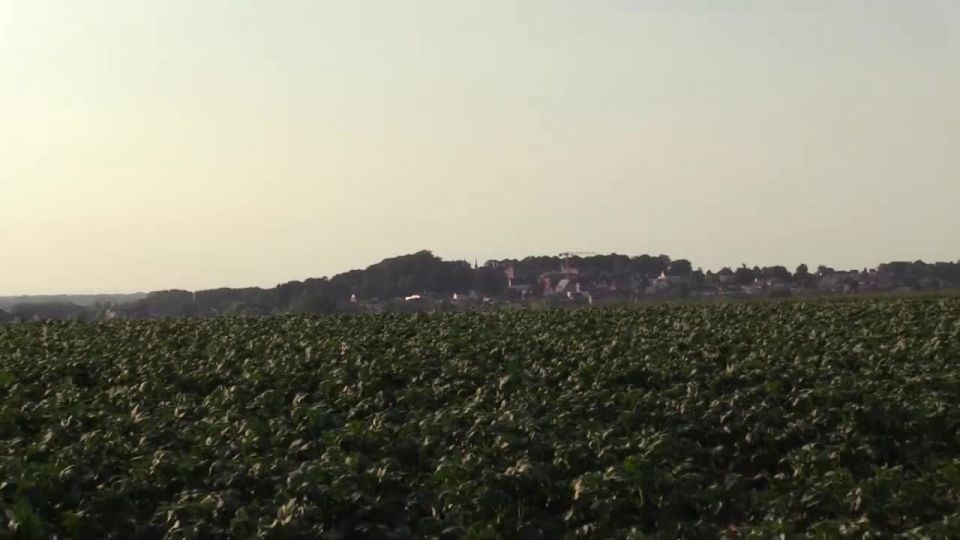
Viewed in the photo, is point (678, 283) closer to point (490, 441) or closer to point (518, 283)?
point (518, 283)

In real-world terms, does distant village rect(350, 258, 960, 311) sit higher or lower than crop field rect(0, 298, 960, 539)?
higher

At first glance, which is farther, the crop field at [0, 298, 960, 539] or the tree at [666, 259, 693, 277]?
the tree at [666, 259, 693, 277]

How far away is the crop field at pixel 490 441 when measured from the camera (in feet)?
28.5

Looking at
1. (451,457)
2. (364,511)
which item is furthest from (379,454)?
(364,511)

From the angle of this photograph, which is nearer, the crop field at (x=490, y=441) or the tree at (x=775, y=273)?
the crop field at (x=490, y=441)

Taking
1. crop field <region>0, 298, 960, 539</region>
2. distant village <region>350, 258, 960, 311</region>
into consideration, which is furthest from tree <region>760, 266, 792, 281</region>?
crop field <region>0, 298, 960, 539</region>

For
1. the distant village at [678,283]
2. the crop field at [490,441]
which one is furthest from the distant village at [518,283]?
the crop field at [490,441]

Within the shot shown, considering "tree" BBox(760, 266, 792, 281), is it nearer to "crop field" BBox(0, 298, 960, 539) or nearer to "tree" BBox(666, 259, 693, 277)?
"tree" BBox(666, 259, 693, 277)

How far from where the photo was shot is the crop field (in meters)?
8.70

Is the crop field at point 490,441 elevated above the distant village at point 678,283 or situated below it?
below

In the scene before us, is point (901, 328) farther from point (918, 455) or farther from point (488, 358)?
point (918, 455)

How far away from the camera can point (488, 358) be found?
18250 millimetres

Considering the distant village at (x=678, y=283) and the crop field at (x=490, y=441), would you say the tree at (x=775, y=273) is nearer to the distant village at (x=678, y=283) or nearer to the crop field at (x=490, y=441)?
the distant village at (x=678, y=283)

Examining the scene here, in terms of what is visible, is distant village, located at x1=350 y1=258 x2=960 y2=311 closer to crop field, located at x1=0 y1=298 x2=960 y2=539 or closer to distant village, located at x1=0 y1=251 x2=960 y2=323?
distant village, located at x1=0 y1=251 x2=960 y2=323
